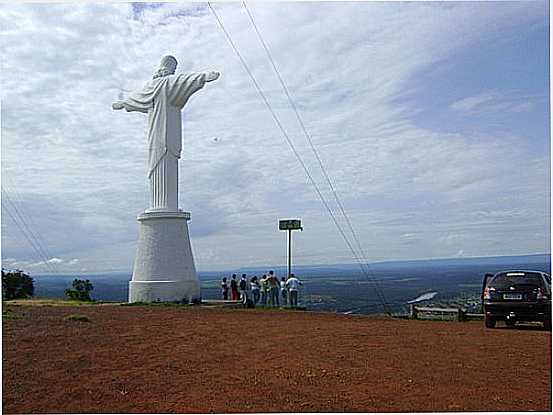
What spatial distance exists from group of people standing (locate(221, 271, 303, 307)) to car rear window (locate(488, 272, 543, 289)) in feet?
26.9

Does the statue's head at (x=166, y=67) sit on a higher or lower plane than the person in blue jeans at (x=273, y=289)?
higher

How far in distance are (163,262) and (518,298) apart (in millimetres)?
11415

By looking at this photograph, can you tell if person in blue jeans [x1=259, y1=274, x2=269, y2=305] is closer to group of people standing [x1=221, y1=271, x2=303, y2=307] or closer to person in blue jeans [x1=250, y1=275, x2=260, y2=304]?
A: group of people standing [x1=221, y1=271, x2=303, y2=307]

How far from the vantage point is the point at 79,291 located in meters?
25.3

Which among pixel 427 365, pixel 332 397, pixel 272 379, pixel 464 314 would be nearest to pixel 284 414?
pixel 332 397

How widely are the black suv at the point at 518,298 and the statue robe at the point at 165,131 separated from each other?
11.3 metres

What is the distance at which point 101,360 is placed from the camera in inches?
398

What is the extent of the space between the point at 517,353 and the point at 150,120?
1596 cm

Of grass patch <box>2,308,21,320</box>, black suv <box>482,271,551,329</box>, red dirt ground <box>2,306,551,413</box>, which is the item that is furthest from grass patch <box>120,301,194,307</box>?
black suv <box>482,271,551,329</box>

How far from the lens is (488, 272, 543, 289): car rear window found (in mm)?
14820

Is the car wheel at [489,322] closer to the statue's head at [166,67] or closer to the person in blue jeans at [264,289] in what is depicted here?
the person in blue jeans at [264,289]

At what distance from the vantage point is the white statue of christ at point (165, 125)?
75.6ft

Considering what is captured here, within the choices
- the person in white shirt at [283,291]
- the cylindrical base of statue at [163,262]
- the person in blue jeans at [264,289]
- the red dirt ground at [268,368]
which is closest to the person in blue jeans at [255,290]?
the person in blue jeans at [264,289]

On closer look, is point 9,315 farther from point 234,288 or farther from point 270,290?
point 234,288
